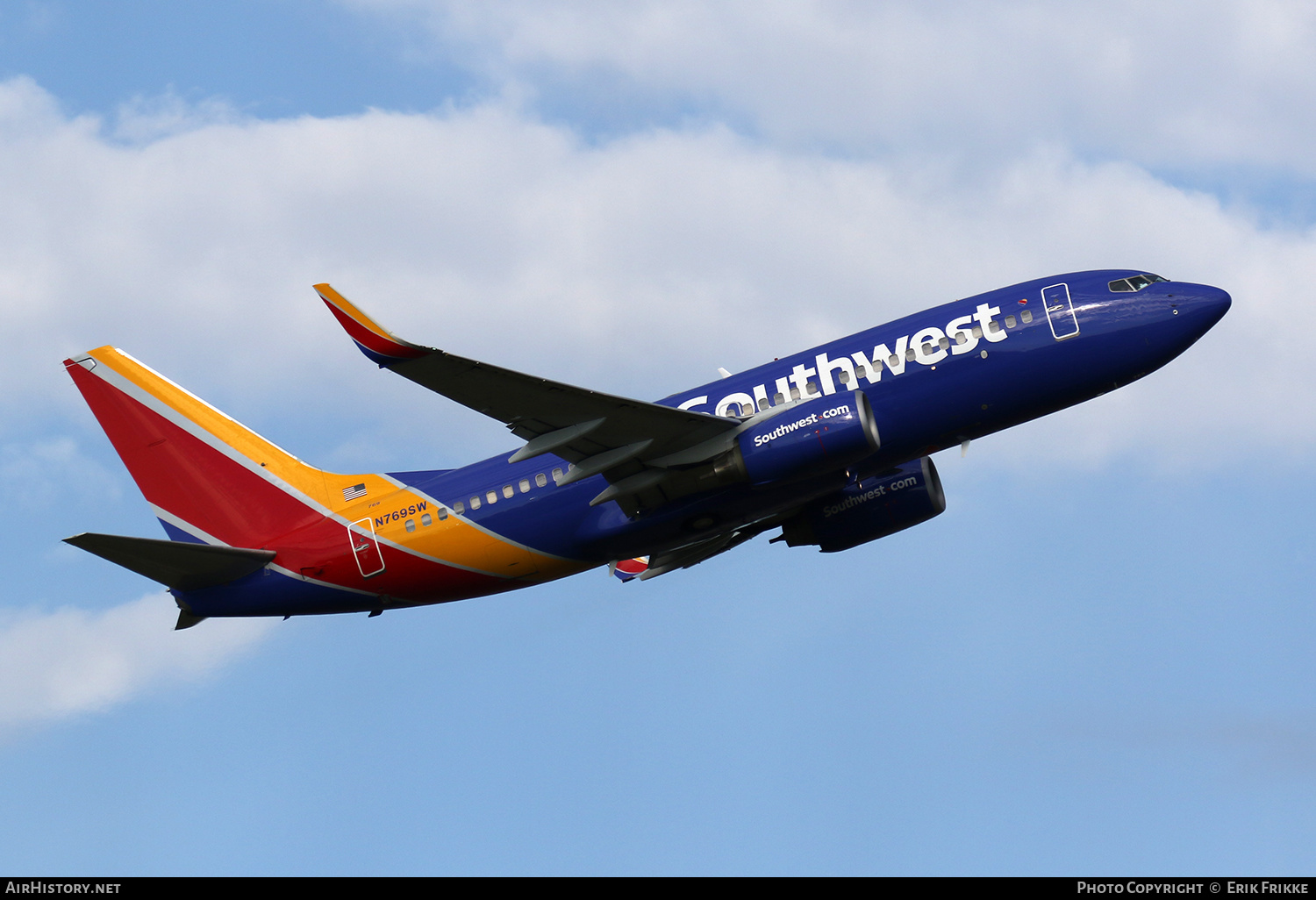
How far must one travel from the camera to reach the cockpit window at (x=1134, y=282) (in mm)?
35844

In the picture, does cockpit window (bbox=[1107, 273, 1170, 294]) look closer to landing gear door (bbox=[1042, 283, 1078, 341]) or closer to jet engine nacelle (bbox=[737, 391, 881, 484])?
landing gear door (bbox=[1042, 283, 1078, 341])

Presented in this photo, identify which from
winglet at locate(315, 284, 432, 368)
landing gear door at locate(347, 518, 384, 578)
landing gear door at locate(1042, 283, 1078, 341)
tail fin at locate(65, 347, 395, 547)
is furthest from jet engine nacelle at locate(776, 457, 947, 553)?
winglet at locate(315, 284, 432, 368)

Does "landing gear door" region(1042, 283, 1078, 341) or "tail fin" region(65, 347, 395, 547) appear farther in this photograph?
"tail fin" region(65, 347, 395, 547)

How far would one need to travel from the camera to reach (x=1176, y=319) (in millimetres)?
35250

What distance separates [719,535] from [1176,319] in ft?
43.1

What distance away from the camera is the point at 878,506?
4003 centimetres

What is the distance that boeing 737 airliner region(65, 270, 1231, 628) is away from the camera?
33.9 metres

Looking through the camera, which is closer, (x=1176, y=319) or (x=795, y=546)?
(x=1176, y=319)

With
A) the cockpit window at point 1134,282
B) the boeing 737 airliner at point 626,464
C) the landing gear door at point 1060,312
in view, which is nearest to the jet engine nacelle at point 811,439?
the boeing 737 airliner at point 626,464

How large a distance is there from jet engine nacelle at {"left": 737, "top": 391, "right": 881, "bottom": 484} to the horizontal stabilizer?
47.0ft

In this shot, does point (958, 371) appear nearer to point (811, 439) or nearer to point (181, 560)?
point (811, 439)
